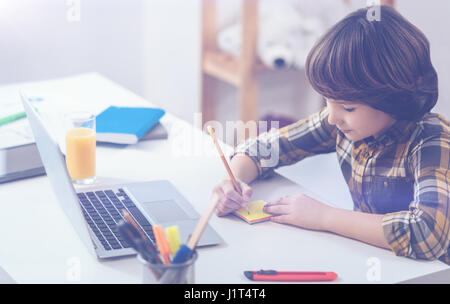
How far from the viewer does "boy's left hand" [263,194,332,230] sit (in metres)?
1.08

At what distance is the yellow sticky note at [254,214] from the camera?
3.65 feet

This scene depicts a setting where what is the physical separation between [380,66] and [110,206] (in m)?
0.53

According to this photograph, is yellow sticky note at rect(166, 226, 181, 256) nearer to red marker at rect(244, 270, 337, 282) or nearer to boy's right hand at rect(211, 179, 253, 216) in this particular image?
red marker at rect(244, 270, 337, 282)

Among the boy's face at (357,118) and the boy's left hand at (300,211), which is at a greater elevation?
the boy's face at (357,118)

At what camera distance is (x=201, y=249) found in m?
1.01

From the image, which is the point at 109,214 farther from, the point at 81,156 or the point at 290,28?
the point at 290,28

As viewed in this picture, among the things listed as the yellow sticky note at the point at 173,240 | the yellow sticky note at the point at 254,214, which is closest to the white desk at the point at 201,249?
the yellow sticky note at the point at 254,214

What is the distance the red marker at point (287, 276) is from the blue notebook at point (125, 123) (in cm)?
65

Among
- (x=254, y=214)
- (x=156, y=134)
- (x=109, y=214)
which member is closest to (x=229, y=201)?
(x=254, y=214)

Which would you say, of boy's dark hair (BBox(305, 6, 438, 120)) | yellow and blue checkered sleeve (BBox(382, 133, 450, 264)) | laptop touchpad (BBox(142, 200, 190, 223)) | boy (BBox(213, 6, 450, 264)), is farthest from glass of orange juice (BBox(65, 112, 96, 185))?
yellow and blue checkered sleeve (BBox(382, 133, 450, 264))

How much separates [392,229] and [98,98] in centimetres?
106

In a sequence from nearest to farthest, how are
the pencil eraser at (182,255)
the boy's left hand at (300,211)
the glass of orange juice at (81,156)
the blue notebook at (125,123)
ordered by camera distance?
the pencil eraser at (182,255) < the boy's left hand at (300,211) < the glass of orange juice at (81,156) < the blue notebook at (125,123)

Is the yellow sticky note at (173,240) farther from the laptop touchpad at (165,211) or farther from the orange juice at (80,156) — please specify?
the orange juice at (80,156)

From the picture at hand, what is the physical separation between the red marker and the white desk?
15 mm
